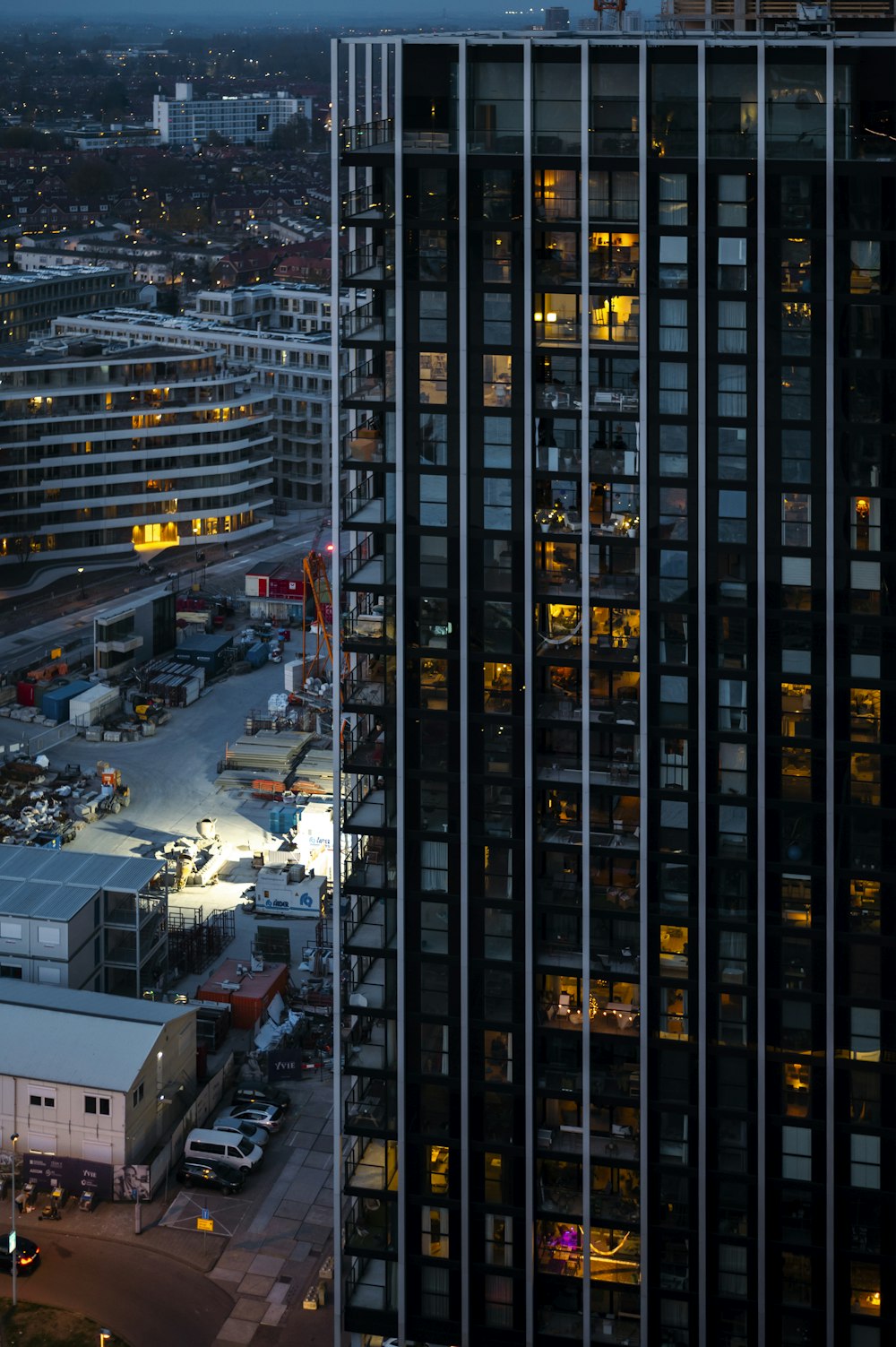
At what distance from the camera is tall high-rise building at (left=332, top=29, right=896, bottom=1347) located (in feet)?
113

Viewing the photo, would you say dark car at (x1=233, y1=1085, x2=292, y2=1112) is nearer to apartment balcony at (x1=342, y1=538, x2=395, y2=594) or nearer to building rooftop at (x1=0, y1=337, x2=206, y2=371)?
apartment balcony at (x1=342, y1=538, x2=395, y2=594)

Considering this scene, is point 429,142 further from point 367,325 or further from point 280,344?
point 280,344

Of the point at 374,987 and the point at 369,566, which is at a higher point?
the point at 369,566

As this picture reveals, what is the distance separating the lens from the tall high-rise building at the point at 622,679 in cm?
3447

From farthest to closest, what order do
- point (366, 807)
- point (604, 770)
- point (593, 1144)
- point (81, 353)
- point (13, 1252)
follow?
point (81, 353) < point (13, 1252) < point (366, 807) < point (593, 1144) < point (604, 770)

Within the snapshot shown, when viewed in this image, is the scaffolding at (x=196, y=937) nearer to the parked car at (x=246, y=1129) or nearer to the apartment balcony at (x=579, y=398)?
the parked car at (x=246, y=1129)

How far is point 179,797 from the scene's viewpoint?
72.2 m

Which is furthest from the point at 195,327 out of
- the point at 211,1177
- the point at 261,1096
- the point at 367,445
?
the point at 367,445

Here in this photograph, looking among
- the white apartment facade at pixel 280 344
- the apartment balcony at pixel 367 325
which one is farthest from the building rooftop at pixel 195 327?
the apartment balcony at pixel 367 325

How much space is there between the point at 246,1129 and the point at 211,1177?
2.04 meters

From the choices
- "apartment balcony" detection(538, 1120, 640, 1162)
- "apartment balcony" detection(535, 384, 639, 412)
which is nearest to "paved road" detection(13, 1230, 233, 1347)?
"apartment balcony" detection(538, 1120, 640, 1162)

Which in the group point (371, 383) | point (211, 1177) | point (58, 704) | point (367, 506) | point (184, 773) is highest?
point (371, 383)

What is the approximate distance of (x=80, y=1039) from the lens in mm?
48094
